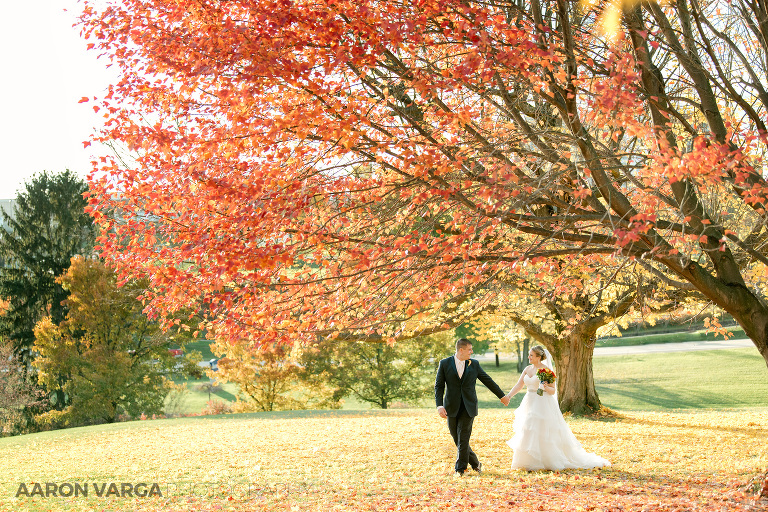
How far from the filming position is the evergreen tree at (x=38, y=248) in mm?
30562

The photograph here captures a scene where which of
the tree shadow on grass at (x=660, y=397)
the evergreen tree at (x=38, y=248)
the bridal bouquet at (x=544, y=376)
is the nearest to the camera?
the bridal bouquet at (x=544, y=376)

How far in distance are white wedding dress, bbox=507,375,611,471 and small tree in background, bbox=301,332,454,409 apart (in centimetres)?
1750

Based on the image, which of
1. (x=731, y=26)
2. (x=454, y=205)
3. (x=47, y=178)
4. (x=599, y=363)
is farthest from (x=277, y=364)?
(x=599, y=363)

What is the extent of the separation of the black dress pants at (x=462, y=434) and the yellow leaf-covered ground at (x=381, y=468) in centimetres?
23

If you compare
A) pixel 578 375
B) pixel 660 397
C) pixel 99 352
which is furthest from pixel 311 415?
pixel 660 397

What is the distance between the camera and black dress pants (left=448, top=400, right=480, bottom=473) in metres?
7.76

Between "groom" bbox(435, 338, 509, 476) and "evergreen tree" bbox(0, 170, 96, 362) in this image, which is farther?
"evergreen tree" bbox(0, 170, 96, 362)

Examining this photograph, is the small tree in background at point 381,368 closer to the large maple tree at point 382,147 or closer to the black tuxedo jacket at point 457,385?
the black tuxedo jacket at point 457,385

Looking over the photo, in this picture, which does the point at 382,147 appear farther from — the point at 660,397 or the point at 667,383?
the point at 667,383

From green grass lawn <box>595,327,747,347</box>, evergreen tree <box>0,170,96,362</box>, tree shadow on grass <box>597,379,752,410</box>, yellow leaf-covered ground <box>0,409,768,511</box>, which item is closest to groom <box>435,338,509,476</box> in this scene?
yellow leaf-covered ground <box>0,409,768,511</box>

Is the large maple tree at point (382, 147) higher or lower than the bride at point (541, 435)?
higher

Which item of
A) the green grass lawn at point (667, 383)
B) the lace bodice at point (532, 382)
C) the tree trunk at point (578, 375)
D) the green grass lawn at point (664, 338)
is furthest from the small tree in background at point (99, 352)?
the green grass lawn at point (664, 338)

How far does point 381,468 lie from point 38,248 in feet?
94.7

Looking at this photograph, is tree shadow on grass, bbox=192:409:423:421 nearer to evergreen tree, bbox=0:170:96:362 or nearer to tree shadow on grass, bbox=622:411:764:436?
tree shadow on grass, bbox=622:411:764:436
